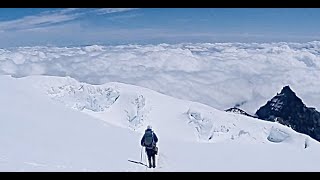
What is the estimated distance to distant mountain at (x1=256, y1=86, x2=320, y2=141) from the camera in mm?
106312

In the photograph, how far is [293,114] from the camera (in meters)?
110

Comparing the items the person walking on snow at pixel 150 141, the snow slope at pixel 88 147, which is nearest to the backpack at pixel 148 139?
the person walking on snow at pixel 150 141

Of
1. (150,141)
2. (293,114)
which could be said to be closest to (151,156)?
(150,141)

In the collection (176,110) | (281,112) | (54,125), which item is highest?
(281,112)

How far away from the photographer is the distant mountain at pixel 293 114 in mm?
106312

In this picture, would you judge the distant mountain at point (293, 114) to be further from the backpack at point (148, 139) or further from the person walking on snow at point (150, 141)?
the backpack at point (148, 139)

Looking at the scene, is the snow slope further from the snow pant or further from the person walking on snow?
the person walking on snow

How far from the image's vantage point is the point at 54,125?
578 inches

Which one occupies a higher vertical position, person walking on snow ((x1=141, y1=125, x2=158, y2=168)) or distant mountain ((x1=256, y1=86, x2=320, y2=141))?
distant mountain ((x1=256, y1=86, x2=320, y2=141))

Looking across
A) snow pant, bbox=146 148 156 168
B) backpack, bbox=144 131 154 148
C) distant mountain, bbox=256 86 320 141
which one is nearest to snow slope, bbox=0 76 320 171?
snow pant, bbox=146 148 156 168

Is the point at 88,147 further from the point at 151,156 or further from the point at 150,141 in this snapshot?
the point at 150,141

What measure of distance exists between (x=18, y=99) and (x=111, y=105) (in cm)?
2556
